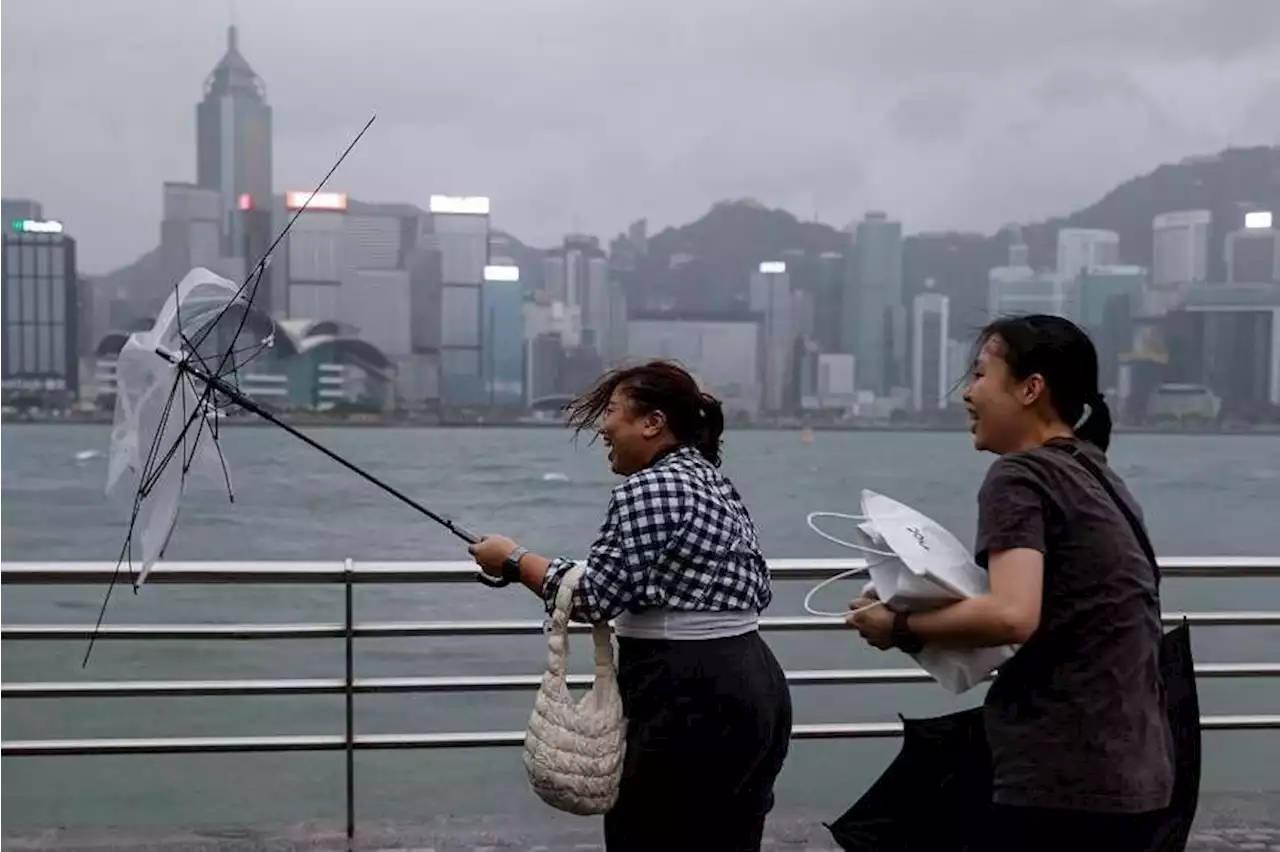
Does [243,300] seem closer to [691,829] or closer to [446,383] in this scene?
[691,829]

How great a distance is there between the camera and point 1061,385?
6.54 ft

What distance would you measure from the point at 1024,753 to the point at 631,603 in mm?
711

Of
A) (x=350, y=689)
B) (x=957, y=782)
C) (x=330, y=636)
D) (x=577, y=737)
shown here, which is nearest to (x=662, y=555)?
(x=577, y=737)

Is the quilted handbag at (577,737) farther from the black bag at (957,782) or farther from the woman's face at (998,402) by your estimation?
the woman's face at (998,402)

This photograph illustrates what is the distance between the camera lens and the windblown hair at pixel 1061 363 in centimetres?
199

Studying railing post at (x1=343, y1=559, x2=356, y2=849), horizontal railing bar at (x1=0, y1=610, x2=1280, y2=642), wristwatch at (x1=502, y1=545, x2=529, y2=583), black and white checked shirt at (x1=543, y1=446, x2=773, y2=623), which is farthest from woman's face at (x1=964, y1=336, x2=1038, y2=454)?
railing post at (x1=343, y1=559, x2=356, y2=849)

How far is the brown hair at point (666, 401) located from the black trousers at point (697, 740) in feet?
1.27

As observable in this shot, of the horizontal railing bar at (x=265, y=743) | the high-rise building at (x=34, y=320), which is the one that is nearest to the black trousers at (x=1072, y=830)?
the horizontal railing bar at (x=265, y=743)

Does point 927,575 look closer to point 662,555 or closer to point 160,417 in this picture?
point 662,555

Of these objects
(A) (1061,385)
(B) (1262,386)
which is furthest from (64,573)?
(B) (1262,386)

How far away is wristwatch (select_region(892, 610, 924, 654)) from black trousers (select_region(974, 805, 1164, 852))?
0.91 ft

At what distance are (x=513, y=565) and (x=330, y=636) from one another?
1397 mm

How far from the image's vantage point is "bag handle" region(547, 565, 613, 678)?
7.52 ft

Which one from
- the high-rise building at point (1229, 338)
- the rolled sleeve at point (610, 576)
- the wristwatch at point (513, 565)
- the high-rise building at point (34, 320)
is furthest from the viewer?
the high-rise building at point (1229, 338)
